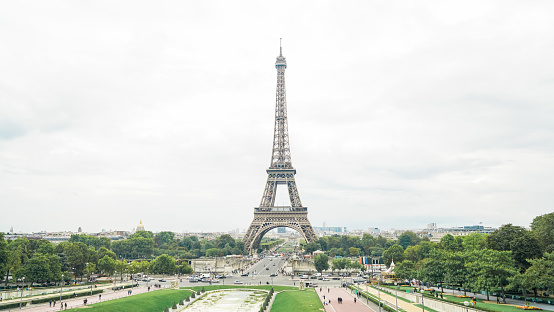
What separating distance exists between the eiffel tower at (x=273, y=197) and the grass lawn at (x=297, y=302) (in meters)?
54.0

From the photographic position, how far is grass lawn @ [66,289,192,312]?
5003 cm

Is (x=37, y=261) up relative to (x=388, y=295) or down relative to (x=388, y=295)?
up

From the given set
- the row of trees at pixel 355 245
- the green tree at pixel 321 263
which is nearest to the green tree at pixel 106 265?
the green tree at pixel 321 263

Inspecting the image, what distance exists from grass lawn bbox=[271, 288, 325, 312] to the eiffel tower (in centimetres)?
5395

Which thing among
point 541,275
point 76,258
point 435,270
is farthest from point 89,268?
point 541,275

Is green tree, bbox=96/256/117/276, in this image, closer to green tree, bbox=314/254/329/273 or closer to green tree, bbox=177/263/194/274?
green tree, bbox=177/263/194/274

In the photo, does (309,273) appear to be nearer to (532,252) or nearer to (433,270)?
(433,270)

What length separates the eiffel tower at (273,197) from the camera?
120 m

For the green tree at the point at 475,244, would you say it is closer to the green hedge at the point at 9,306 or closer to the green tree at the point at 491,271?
the green tree at the point at 491,271

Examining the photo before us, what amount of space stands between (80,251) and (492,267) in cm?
7479

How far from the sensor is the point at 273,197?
410ft

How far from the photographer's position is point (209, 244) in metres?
170

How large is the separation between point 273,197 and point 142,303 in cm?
7240

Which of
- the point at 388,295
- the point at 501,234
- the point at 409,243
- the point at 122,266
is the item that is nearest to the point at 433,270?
the point at 388,295
